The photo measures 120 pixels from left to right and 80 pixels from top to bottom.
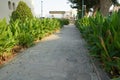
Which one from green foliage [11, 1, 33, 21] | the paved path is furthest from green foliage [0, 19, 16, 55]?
green foliage [11, 1, 33, 21]

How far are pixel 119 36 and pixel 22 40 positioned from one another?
5469 millimetres

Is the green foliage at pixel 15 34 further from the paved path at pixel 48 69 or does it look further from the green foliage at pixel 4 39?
the paved path at pixel 48 69

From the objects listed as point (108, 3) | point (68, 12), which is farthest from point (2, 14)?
point (68, 12)

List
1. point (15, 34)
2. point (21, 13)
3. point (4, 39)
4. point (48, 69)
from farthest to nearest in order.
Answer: point (21, 13)
point (15, 34)
point (4, 39)
point (48, 69)

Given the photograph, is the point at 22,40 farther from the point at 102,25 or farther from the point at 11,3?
the point at 11,3

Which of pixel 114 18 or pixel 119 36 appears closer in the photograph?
pixel 119 36

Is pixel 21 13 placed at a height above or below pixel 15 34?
above

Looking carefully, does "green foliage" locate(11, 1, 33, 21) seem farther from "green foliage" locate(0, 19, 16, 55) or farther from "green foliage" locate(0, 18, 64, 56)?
"green foliage" locate(0, 19, 16, 55)

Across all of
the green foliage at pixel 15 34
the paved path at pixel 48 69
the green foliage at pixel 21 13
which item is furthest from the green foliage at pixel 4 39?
the green foliage at pixel 21 13

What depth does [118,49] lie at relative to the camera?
5.66 metres

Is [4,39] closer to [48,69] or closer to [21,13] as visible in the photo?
[48,69]

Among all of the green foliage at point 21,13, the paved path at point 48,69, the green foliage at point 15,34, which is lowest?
the paved path at point 48,69

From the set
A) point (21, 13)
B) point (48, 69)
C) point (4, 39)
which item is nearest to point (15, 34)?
point (4, 39)

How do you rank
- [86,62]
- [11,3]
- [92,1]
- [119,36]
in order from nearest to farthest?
[119,36], [86,62], [11,3], [92,1]
